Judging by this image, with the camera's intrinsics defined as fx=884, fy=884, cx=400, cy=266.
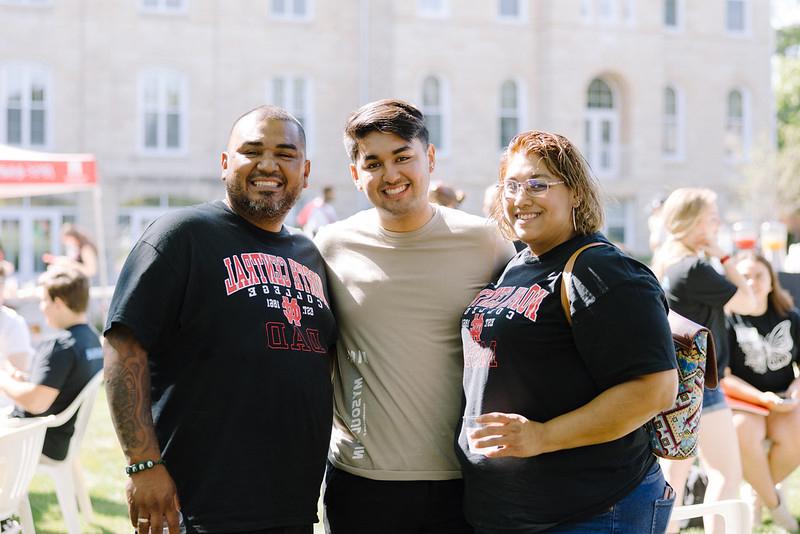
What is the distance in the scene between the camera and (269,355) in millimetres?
2771

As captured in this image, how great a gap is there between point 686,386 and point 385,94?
24.4 meters

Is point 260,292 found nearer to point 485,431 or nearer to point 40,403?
point 485,431

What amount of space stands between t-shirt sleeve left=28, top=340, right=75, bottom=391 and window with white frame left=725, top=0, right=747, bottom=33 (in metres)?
30.1

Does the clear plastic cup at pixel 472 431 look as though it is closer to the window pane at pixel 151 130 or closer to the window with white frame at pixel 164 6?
the window pane at pixel 151 130

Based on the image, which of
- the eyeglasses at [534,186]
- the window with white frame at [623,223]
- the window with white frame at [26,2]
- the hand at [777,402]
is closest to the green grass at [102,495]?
the hand at [777,402]

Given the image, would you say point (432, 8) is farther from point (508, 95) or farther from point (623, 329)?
point (623, 329)

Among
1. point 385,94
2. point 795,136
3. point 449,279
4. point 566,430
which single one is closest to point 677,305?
point 449,279

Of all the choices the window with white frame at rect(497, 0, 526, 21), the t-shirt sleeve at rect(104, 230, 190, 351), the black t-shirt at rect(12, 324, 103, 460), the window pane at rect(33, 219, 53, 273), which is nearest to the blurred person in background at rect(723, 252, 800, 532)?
the black t-shirt at rect(12, 324, 103, 460)

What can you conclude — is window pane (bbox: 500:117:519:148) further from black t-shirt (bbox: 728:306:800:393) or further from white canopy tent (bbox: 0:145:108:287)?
black t-shirt (bbox: 728:306:800:393)

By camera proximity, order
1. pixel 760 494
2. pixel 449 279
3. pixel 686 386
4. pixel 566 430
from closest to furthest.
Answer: pixel 566 430
pixel 686 386
pixel 449 279
pixel 760 494

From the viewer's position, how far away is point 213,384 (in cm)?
272

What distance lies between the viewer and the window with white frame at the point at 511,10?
1097 inches

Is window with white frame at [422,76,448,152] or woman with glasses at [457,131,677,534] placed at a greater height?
window with white frame at [422,76,448,152]

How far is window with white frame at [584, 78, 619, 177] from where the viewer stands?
29.1 m
